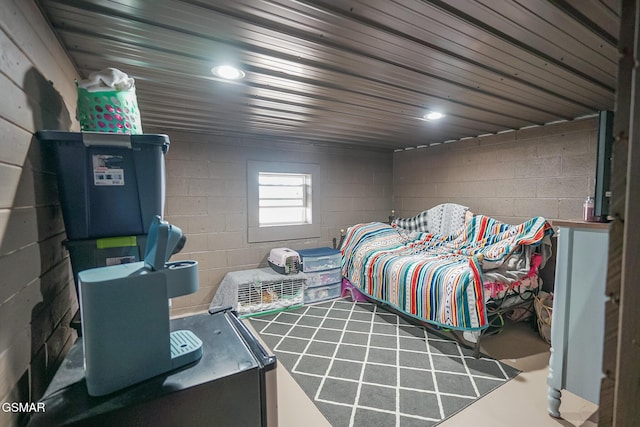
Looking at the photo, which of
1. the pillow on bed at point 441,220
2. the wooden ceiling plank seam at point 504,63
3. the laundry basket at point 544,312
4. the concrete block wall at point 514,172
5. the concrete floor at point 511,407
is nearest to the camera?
the wooden ceiling plank seam at point 504,63

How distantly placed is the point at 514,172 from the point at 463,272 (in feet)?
5.31

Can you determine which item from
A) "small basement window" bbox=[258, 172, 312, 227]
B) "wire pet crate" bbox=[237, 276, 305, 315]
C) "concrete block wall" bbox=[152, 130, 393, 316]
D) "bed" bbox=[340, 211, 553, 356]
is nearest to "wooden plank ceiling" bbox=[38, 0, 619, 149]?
"concrete block wall" bbox=[152, 130, 393, 316]

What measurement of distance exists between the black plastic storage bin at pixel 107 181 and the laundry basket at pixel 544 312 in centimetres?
309

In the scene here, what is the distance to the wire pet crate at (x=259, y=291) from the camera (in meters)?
3.10

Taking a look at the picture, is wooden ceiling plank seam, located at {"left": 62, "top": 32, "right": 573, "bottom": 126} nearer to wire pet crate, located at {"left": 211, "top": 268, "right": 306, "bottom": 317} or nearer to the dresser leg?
the dresser leg

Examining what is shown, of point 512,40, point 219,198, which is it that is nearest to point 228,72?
point 512,40

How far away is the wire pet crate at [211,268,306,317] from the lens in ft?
10.2

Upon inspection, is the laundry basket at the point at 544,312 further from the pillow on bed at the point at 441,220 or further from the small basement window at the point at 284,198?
the small basement window at the point at 284,198

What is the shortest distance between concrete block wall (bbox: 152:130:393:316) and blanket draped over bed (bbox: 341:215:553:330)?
820mm

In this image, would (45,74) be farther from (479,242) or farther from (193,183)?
(479,242)

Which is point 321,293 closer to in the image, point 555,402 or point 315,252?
point 315,252

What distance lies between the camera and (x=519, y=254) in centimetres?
257

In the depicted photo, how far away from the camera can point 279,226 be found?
375cm

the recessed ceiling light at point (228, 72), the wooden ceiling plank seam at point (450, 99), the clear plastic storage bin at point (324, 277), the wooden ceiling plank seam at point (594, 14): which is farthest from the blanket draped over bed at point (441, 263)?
the recessed ceiling light at point (228, 72)
